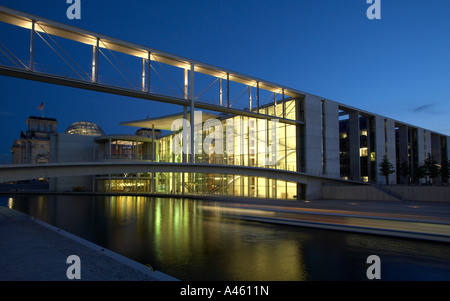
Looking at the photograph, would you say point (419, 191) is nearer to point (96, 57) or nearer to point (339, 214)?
point (339, 214)

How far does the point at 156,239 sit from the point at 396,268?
28.7 feet

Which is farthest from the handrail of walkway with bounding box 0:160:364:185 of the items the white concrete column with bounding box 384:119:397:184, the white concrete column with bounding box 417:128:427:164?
the white concrete column with bounding box 417:128:427:164

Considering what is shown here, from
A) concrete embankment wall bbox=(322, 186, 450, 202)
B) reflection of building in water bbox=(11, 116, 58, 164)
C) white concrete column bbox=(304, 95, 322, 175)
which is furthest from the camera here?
reflection of building in water bbox=(11, 116, 58, 164)

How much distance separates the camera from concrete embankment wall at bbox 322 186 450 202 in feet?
102

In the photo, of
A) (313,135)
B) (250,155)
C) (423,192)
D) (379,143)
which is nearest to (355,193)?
(423,192)

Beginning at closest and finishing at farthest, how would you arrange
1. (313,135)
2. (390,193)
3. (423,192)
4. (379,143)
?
1. (423,192)
2. (390,193)
3. (313,135)
4. (379,143)

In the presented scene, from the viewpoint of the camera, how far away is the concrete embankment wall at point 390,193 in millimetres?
31203

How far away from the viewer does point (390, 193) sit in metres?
35.6

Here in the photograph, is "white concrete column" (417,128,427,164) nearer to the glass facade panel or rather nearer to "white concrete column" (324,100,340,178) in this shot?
"white concrete column" (324,100,340,178)

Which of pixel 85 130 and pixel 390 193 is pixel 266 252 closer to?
pixel 390 193

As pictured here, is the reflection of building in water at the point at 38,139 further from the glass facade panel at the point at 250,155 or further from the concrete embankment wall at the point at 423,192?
the concrete embankment wall at the point at 423,192

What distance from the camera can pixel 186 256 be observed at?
32.5 feet

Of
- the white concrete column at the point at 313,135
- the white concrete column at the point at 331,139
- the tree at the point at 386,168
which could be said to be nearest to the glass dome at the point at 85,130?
the white concrete column at the point at 313,135
